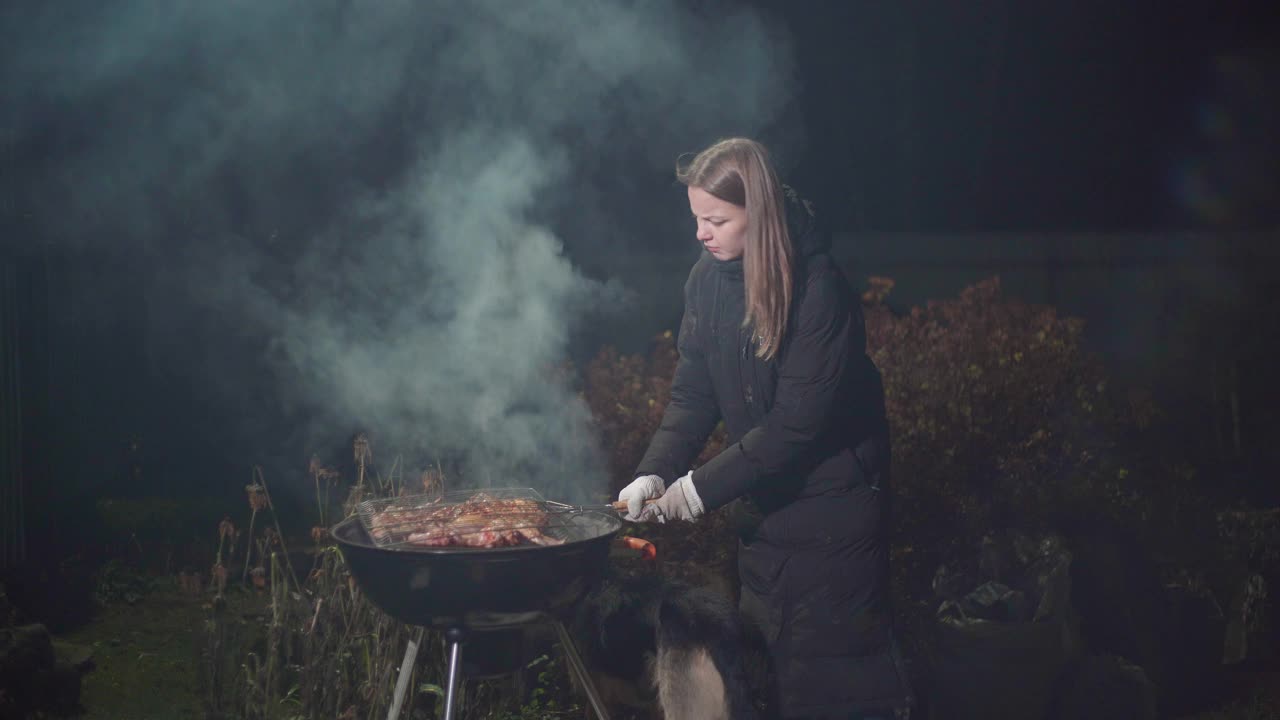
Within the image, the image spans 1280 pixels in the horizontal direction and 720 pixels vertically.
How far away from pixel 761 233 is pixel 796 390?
0.55 meters

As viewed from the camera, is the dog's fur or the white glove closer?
the white glove

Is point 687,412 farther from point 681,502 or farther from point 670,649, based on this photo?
point 670,649

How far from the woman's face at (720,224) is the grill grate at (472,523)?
42.7 inches

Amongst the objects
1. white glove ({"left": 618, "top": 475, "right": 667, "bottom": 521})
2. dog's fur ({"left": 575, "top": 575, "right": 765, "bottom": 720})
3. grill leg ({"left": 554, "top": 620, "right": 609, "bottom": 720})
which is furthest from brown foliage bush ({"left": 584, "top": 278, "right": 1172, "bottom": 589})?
grill leg ({"left": 554, "top": 620, "right": 609, "bottom": 720})

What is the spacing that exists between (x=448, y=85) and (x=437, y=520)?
390 centimetres

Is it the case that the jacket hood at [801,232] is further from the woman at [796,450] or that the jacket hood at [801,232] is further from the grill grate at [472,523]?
the grill grate at [472,523]

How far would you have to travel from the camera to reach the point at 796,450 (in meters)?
3.49

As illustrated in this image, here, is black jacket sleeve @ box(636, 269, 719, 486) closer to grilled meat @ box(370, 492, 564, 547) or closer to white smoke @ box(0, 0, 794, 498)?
grilled meat @ box(370, 492, 564, 547)

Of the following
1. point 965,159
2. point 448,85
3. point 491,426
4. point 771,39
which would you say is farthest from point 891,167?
point 491,426

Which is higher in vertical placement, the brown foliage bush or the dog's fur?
the brown foliage bush

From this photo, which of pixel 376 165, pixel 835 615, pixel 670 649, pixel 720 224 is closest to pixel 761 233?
pixel 720 224

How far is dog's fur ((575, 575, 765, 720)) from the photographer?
3.77m

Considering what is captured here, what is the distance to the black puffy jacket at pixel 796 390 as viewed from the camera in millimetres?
3480

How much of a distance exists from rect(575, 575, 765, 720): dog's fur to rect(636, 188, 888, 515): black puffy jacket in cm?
51
